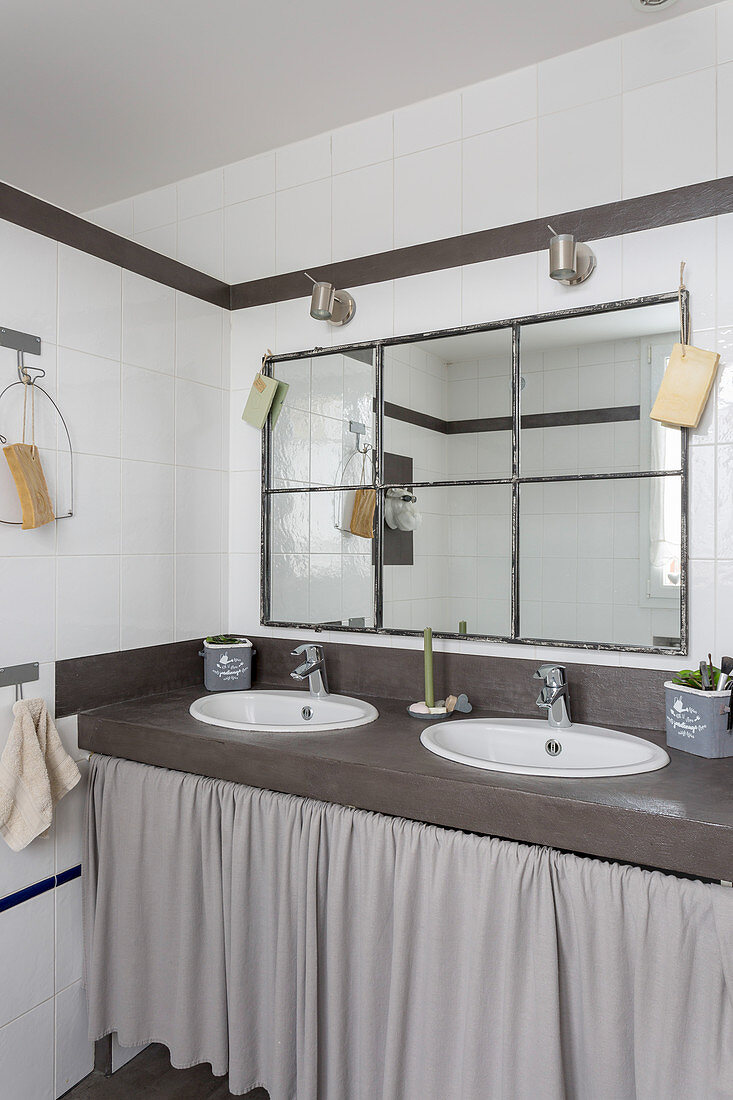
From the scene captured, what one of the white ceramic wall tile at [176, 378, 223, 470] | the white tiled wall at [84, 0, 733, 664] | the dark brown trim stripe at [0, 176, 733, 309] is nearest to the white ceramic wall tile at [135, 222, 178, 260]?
the white tiled wall at [84, 0, 733, 664]

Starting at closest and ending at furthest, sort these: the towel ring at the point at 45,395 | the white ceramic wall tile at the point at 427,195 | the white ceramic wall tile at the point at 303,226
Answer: the towel ring at the point at 45,395 → the white ceramic wall tile at the point at 427,195 → the white ceramic wall tile at the point at 303,226

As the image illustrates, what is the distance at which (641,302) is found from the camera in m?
1.80

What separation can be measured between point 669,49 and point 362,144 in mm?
876

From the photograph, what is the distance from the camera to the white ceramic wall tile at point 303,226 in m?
2.35

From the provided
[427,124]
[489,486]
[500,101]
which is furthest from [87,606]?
[500,101]

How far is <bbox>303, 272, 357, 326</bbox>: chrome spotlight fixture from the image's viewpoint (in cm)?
216

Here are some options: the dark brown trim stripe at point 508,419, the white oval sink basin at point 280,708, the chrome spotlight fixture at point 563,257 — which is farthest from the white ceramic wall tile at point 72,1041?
the chrome spotlight fixture at point 563,257

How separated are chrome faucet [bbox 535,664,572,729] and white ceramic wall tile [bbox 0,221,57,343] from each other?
4.85ft

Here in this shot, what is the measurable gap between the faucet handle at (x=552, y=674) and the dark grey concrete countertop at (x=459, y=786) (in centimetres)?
19

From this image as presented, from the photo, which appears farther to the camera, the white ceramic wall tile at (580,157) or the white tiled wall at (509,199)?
the white ceramic wall tile at (580,157)

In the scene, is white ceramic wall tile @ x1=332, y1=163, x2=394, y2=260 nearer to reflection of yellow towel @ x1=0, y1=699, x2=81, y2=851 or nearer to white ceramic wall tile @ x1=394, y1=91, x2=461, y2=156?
white ceramic wall tile @ x1=394, y1=91, x2=461, y2=156

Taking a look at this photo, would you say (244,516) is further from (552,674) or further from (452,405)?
(552,674)

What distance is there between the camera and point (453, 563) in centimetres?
206

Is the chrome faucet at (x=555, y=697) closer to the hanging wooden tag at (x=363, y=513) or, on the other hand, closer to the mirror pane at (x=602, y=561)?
the mirror pane at (x=602, y=561)
